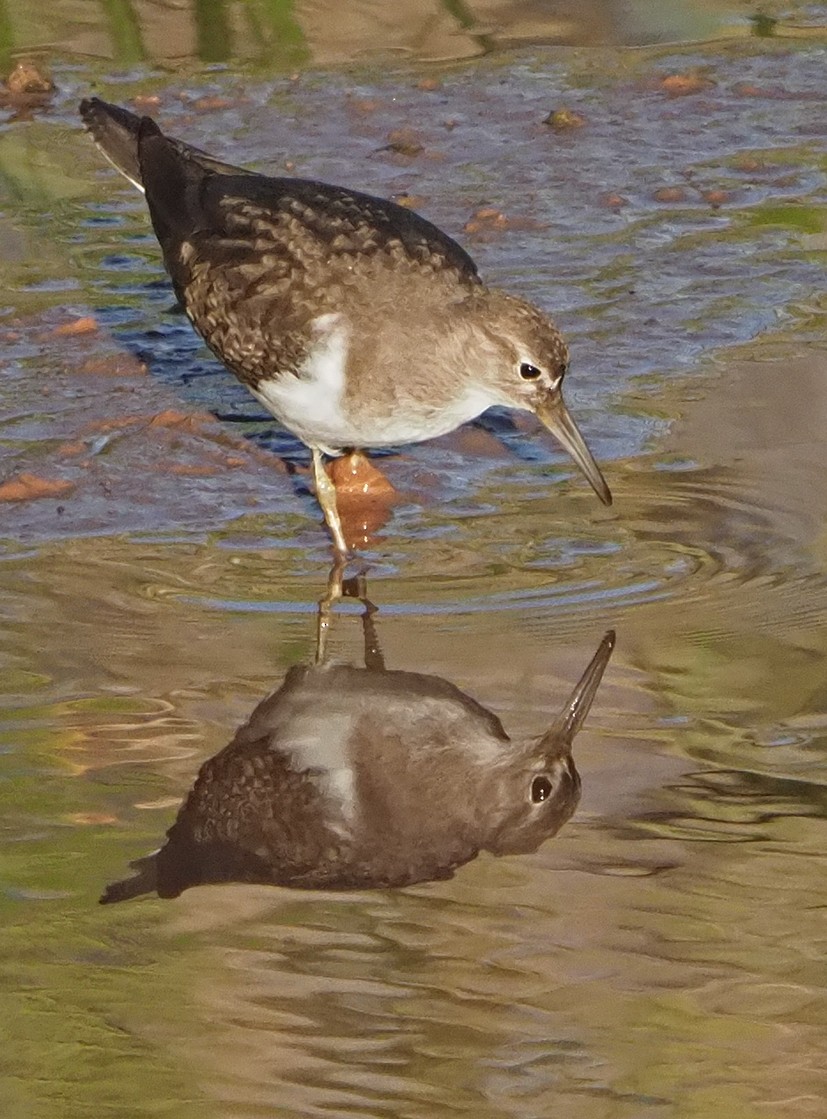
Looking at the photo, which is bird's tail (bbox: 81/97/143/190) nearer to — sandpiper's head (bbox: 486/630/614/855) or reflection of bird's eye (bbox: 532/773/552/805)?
sandpiper's head (bbox: 486/630/614/855)

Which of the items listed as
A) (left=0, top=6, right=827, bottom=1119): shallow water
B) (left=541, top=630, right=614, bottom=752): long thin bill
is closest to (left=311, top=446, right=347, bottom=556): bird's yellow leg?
(left=0, top=6, right=827, bottom=1119): shallow water

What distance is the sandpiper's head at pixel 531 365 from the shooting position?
18.8 ft

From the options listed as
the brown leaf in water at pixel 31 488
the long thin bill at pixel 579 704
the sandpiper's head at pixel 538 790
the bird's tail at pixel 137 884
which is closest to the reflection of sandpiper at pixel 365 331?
the brown leaf in water at pixel 31 488

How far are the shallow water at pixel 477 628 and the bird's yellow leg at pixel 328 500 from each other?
11 centimetres

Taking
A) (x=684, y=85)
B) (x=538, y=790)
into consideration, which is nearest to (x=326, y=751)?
(x=538, y=790)

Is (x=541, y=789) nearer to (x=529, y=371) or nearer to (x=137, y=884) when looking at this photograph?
(x=137, y=884)

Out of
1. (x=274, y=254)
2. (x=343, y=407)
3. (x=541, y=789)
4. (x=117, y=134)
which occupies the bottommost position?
(x=541, y=789)

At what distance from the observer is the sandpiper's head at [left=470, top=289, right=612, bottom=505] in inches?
225

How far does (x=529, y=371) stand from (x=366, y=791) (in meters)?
1.65

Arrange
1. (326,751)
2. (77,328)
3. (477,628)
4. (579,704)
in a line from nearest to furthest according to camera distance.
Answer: (326,751) < (579,704) < (477,628) < (77,328)

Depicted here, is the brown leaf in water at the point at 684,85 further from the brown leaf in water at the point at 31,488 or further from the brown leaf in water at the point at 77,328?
the brown leaf in water at the point at 31,488

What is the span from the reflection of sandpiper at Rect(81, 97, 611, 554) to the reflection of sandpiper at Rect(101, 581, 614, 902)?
0.95m

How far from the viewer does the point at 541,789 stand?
178 inches

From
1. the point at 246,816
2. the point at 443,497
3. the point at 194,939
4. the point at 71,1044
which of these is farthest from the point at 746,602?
the point at 71,1044
